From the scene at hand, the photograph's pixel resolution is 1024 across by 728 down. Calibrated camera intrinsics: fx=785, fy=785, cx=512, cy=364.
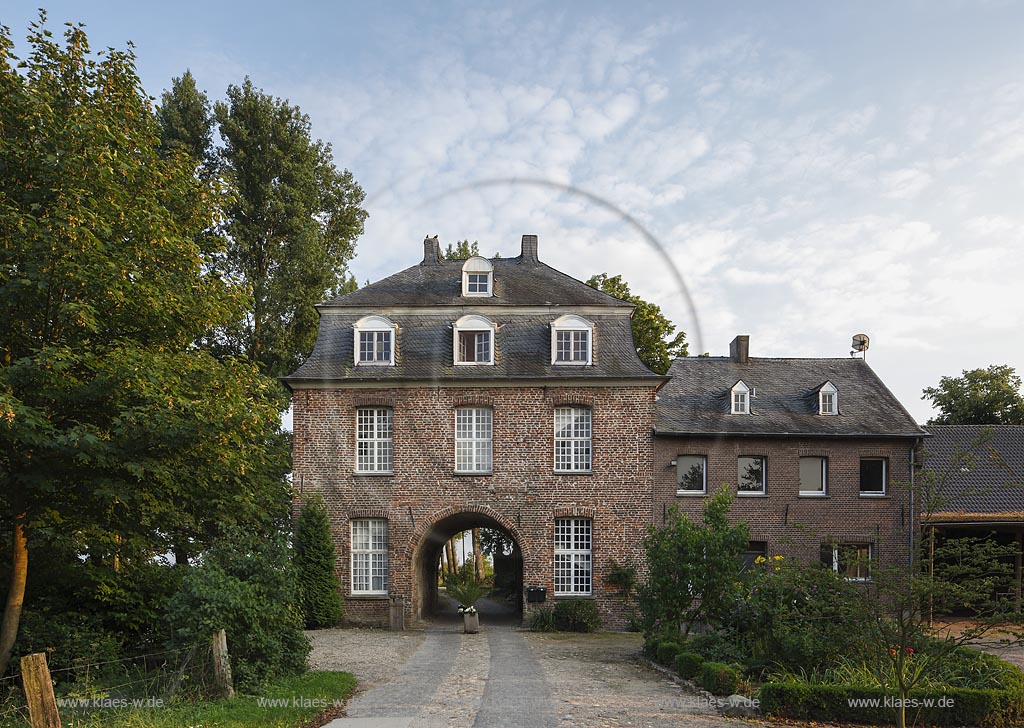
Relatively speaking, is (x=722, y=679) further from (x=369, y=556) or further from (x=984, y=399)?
(x=984, y=399)

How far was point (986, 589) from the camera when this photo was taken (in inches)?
392

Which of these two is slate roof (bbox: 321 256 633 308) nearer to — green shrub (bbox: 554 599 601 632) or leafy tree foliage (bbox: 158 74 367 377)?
leafy tree foliage (bbox: 158 74 367 377)

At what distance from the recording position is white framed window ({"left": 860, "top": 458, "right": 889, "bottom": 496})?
25406 mm

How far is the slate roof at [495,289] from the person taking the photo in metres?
24.3

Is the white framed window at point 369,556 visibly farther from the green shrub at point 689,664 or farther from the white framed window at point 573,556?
the green shrub at point 689,664

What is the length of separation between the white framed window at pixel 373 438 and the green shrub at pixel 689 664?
11915 mm

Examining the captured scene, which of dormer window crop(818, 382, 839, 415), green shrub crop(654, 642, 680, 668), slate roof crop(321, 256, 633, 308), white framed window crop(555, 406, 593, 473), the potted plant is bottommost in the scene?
the potted plant

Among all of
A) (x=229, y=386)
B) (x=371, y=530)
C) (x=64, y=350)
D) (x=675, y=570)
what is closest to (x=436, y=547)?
(x=371, y=530)

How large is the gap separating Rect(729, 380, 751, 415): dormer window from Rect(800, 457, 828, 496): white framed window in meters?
2.39

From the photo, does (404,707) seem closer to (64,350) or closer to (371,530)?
(64,350)

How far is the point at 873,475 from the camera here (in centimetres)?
2550

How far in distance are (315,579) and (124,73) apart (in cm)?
1395

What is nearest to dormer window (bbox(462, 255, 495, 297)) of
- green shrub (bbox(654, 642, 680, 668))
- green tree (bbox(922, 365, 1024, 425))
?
green shrub (bbox(654, 642, 680, 668))

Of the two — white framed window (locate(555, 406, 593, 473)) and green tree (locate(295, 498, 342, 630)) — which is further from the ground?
white framed window (locate(555, 406, 593, 473))
